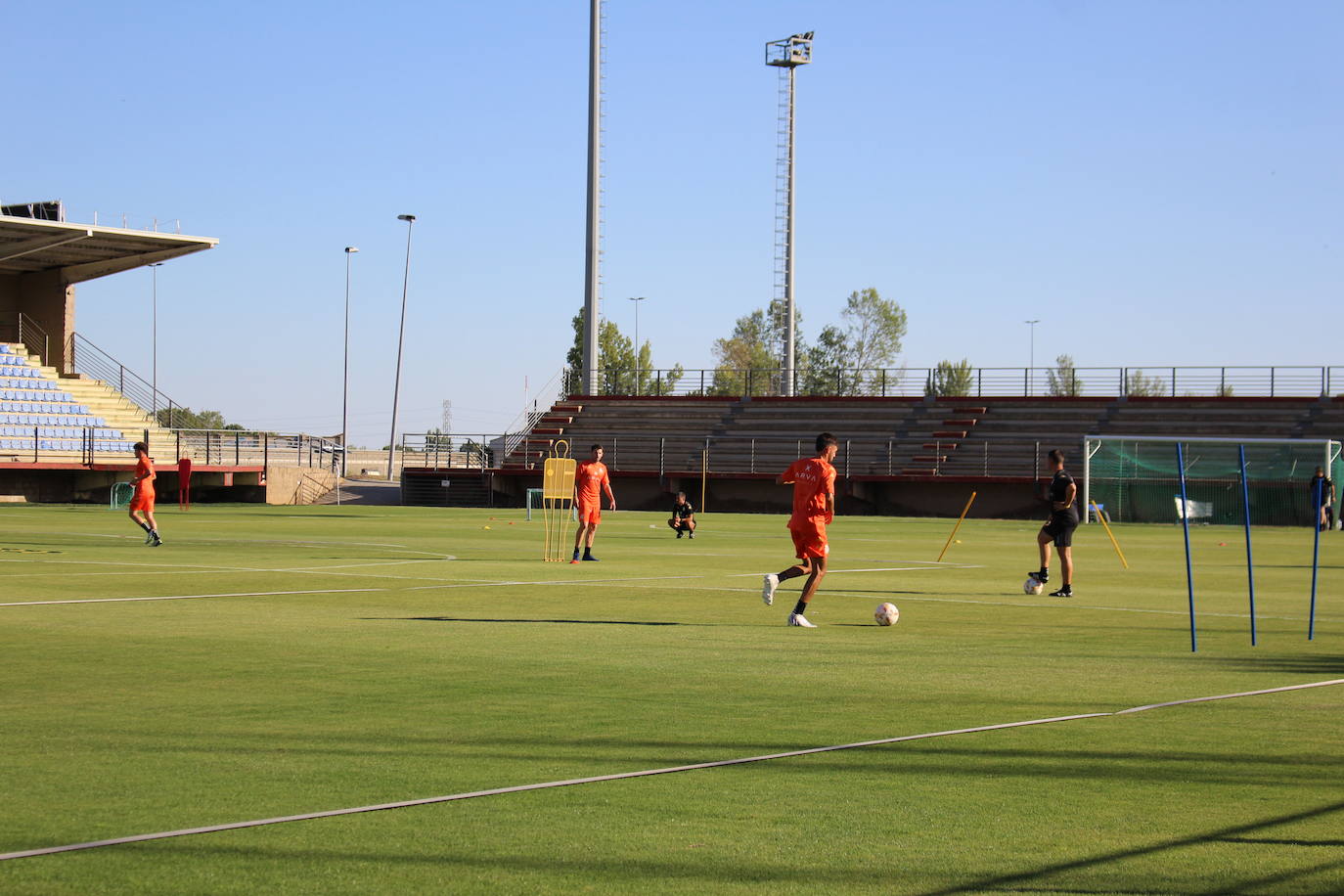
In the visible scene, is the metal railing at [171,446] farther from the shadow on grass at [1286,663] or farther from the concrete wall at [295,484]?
the shadow on grass at [1286,663]

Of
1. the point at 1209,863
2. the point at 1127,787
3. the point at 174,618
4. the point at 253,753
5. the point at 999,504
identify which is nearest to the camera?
the point at 1209,863

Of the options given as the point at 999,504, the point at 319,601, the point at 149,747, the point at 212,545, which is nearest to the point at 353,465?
the point at 999,504

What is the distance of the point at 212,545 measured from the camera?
29.1 meters

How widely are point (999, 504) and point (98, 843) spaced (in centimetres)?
5313

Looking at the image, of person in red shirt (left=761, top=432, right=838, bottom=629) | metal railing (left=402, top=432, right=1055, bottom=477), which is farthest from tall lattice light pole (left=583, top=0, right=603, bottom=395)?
person in red shirt (left=761, top=432, right=838, bottom=629)

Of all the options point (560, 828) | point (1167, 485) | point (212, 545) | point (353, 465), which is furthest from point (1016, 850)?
point (353, 465)

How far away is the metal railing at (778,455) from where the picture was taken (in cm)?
5884

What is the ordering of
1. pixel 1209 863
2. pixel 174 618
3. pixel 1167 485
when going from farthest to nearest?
1. pixel 1167 485
2. pixel 174 618
3. pixel 1209 863

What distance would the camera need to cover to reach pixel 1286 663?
499 inches

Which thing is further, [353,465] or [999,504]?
[353,465]

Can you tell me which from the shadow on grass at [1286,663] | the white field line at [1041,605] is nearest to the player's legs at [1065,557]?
the white field line at [1041,605]

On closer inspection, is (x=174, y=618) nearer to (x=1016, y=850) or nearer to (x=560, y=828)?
(x=560, y=828)

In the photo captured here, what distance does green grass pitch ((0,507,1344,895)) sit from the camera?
232 inches

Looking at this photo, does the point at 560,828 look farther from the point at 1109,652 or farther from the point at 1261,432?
the point at 1261,432
